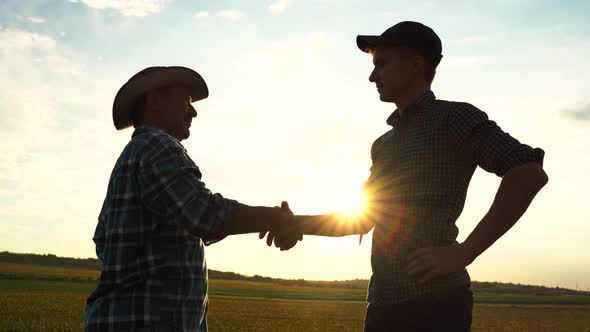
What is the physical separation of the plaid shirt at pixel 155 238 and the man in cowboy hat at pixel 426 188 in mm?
1086

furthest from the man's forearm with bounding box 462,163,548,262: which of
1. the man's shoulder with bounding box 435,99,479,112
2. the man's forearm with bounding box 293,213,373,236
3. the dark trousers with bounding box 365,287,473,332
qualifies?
the man's forearm with bounding box 293,213,373,236

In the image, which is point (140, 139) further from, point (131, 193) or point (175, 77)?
point (175, 77)

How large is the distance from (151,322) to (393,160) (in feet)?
6.20

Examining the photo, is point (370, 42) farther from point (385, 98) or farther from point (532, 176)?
point (532, 176)

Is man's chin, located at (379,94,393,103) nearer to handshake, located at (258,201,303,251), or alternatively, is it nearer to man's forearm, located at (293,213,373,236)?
man's forearm, located at (293,213,373,236)

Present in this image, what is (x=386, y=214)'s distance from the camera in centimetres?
393

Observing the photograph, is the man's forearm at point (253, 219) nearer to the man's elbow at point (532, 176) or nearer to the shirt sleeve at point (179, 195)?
the shirt sleeve at point (179, 195)

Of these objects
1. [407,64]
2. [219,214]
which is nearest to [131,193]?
[219,214]

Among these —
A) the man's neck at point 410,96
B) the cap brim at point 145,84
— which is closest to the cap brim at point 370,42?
the man's neck at point 410,96

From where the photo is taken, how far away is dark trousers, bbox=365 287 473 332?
3486 mm

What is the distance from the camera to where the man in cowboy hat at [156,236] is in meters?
3.67

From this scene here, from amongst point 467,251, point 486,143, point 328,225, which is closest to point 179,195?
point 328,225

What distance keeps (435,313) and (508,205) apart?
0.85 m

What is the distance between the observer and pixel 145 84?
4.28m
